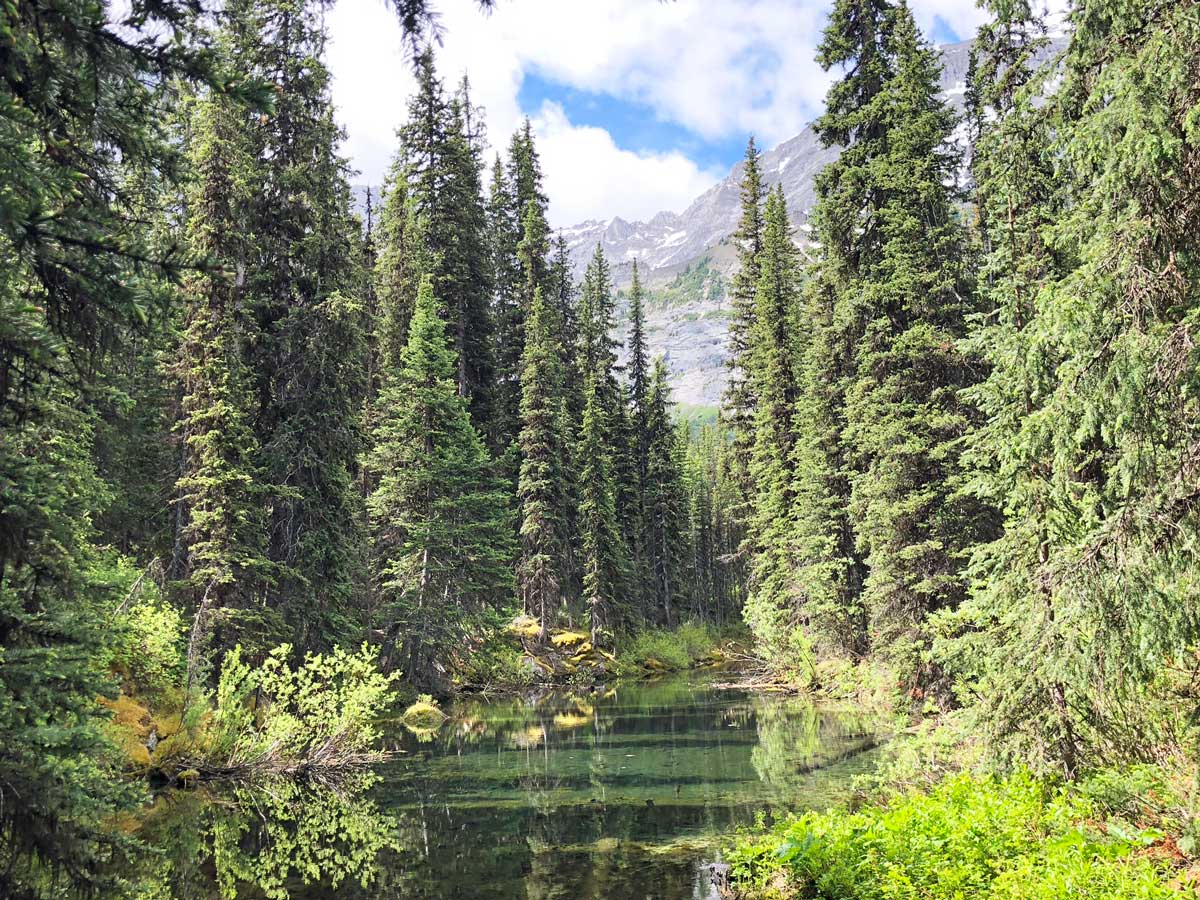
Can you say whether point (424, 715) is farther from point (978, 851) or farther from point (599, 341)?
point (599, 341)

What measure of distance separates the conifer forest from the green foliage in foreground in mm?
43

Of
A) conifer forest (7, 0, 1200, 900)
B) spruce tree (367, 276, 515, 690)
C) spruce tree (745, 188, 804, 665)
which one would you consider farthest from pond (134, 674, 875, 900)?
spruce tree (745, 188, 804, 665)

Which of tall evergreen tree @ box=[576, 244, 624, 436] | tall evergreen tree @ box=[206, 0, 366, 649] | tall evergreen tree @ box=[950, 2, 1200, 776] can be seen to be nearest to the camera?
tall evergreen tree @ box=[950, 2, 1200, 776]

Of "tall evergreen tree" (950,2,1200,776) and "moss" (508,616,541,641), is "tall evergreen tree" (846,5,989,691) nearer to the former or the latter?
"tall evergreen tree" (950,2,1200,776)

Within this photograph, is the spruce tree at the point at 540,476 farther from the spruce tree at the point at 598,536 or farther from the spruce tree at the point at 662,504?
the spruce tree at the point at 662,504

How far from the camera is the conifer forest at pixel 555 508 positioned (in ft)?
18.8

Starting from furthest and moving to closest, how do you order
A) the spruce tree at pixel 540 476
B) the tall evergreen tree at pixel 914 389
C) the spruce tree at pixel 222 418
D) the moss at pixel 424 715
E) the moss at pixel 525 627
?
the spruce tree at pixel 540 476, the moss at pixel 525 627, the moss at pixel 424 715, the spruce tree at pixel 222 418, the tall evergreen tree at pixel 914 389

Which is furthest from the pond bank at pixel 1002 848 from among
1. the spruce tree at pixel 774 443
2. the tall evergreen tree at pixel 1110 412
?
the spruce tree at pixel 774 443

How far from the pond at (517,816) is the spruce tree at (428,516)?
5.61 metres

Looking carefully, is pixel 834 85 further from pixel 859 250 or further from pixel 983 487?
pixel 983 487

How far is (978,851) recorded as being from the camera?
6.57 metres

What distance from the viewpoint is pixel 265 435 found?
67.2ft

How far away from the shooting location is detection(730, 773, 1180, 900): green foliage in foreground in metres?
5.72

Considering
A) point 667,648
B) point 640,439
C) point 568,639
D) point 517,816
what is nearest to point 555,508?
point 568,639
